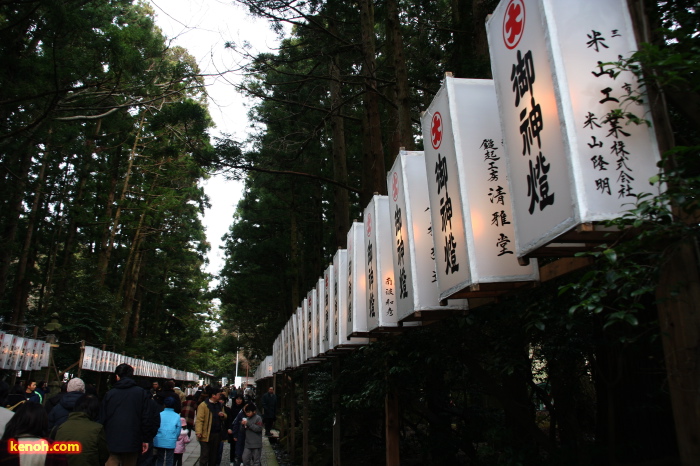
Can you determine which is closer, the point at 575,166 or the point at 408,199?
the point at 575,166

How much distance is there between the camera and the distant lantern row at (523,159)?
288cm

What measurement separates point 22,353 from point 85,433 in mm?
8497

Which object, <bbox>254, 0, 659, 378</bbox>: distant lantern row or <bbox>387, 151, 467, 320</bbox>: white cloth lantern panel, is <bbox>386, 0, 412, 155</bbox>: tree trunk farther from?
<bbox>254, 0, 659, 378</bbox>: distant lantern row

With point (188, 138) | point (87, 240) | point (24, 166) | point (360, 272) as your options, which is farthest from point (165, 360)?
point (360, 272)

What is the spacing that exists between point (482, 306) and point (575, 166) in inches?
87.8

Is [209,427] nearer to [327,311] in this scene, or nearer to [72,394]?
[327,311]

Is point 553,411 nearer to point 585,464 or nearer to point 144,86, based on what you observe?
point 585,464

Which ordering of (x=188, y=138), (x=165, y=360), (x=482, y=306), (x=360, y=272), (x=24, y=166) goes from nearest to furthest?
(x=482, y=306)
(x=360, y=272)
(x=188, y=138)
(x=24, y=166)
(x=165, y=360)

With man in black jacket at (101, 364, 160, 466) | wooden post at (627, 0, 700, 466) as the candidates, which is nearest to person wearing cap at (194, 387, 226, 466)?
man in black jacket at (101, 364, 160, 466)

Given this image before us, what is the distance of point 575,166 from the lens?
9.32 feet

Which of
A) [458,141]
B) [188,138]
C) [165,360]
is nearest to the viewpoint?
[458,141]

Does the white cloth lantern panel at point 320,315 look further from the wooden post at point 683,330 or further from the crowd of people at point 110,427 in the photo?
the wooden post at point 683,330

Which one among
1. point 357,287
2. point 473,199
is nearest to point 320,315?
Result: point 357,287

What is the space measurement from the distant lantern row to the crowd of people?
11.1 feet
